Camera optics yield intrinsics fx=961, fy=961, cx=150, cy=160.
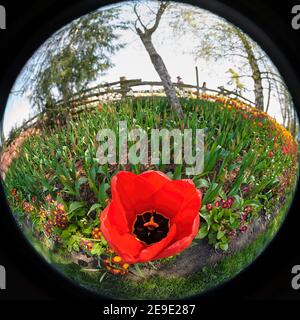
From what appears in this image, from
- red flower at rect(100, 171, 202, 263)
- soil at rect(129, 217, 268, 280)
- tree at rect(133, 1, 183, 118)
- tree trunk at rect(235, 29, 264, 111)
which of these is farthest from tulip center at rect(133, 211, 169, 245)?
tree trunk at rect(235, 29, 264, 111)

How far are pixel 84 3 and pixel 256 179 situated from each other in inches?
30.9

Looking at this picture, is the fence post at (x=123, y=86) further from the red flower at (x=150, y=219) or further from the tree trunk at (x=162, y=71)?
the red flower at (x=150, y=219)

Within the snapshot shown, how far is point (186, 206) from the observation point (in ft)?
9.82

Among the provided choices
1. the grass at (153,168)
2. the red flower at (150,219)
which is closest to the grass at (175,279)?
the grass at (153,168)

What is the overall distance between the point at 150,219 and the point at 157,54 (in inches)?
20.4

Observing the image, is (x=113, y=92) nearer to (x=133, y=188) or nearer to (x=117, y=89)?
(x=117, y=89)

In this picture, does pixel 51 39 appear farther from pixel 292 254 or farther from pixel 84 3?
pixel 292 254

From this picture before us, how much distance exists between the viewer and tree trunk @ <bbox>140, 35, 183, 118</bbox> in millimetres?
3014

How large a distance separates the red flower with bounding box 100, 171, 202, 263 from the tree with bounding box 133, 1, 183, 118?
0.79 ft

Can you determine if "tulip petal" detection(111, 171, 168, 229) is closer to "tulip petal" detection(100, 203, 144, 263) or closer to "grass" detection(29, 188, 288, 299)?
"tulip petal" detection(100, 203, 144, 263)

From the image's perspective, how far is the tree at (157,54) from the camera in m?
3.01

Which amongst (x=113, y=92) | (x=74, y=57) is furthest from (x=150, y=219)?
(x=74, y=57)

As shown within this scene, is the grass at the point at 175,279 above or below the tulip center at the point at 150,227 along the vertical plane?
below

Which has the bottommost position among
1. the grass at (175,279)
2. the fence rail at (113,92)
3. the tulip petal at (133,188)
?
the grass at (175,279)
